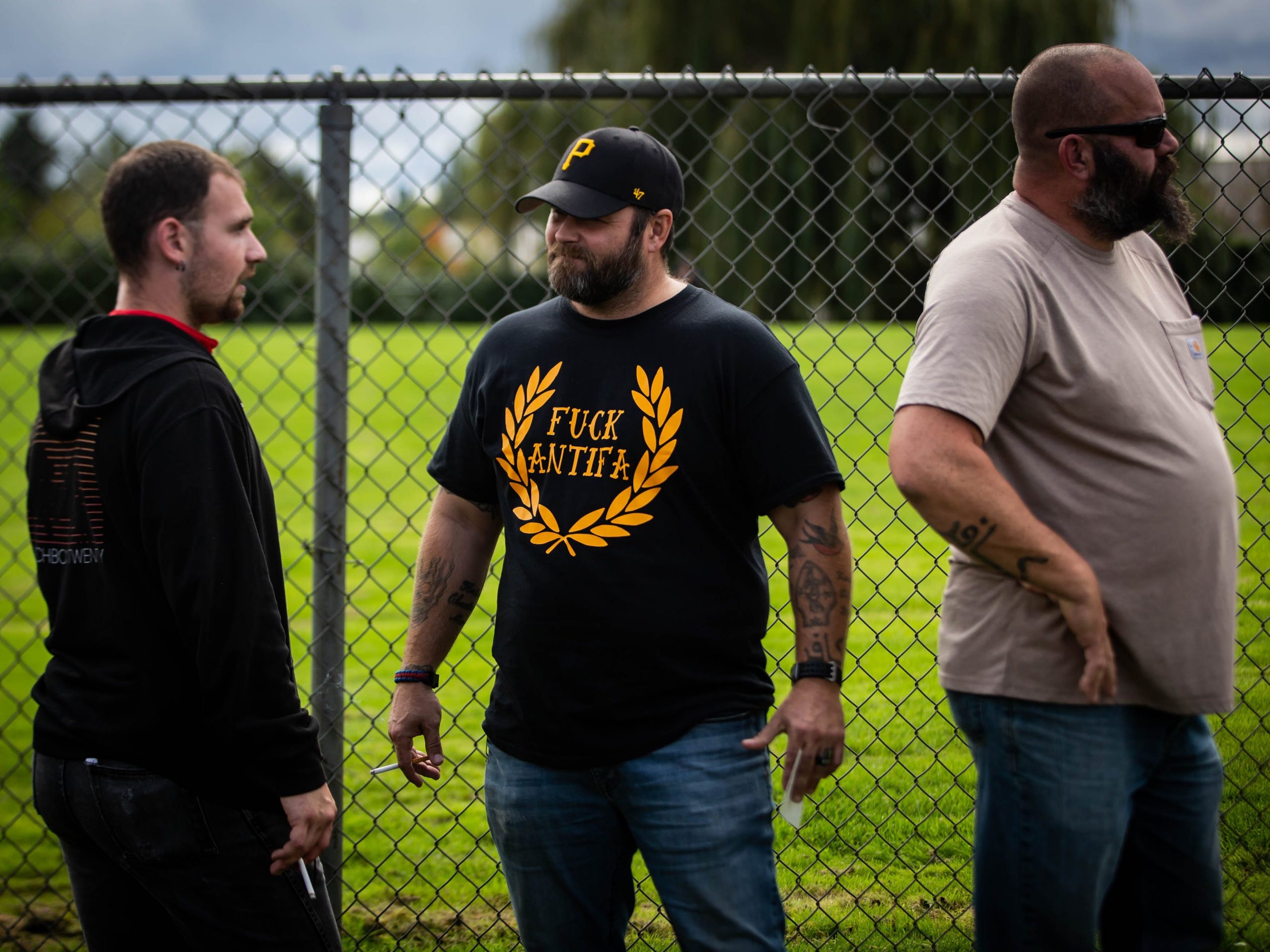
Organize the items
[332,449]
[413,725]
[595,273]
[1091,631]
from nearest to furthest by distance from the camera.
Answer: [1091,631], [595,273], [413,725], [332,449]

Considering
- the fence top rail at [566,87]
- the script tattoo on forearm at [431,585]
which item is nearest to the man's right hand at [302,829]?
the script tattoo on forearm at [431,585]

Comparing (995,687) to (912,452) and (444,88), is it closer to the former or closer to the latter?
(912,452)

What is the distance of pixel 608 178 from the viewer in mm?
2260

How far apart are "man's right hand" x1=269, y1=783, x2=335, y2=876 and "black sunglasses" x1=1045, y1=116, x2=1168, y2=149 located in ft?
6.23

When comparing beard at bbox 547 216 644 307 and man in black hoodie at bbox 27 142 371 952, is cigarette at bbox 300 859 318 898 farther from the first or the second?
beard at bbox 547 216 644 307

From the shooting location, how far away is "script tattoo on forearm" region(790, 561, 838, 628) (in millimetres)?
2119

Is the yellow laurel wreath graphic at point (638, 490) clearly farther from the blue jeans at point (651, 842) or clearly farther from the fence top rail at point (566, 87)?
the fence top rail at point (566, 87)

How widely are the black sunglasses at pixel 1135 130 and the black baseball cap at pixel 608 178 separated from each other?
82 cm

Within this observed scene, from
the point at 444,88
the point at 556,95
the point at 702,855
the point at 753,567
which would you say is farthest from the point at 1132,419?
the point at 444,88

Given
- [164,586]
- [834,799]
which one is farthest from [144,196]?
[834,799]

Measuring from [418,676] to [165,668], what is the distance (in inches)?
24.2

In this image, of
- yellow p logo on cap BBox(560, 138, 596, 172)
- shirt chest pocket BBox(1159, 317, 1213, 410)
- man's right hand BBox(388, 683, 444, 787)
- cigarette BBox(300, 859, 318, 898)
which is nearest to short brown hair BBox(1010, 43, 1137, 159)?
shirt chest pocket BBox(1159, 317, 1213, 410)

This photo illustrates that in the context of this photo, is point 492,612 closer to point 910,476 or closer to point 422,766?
point 422,766

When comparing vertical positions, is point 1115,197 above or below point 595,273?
above
